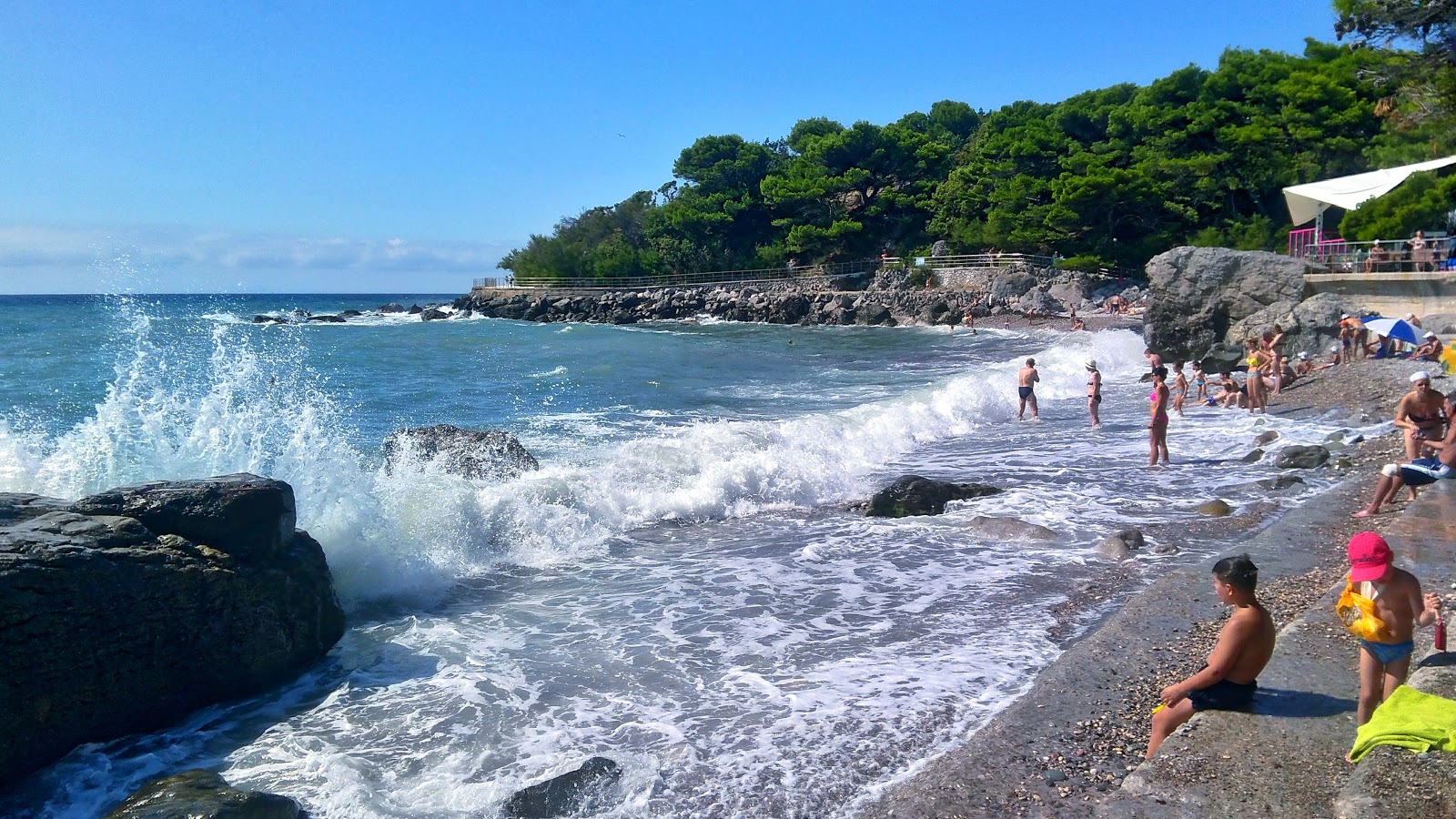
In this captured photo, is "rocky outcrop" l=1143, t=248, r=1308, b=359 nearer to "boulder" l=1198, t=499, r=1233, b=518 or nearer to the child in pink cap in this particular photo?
"boulder" l=1198, t=499, r=1233, b=518

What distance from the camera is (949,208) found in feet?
200

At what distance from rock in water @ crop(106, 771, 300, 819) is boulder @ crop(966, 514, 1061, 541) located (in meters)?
7.05

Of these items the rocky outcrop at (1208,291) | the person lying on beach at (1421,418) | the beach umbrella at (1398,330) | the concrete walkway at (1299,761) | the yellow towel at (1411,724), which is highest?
the rocky outcrop at (1208,291)

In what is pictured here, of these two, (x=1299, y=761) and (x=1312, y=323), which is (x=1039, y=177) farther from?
(x=1299, y=761)

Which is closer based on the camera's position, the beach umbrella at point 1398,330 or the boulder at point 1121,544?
the boulder at point 1121,544

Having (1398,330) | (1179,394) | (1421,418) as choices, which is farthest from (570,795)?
(1398,330)

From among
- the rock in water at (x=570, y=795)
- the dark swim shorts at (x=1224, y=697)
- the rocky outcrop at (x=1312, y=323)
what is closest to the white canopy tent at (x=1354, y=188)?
the rocky outcrop at (x=1312, y=323)

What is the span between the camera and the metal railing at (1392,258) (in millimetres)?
21750

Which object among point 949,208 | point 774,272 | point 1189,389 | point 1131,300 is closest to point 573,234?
point 774,272

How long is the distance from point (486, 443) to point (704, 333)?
37.0m

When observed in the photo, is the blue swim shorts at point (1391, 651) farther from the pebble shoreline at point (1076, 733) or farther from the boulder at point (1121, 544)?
the boulder at point (1121, 544)

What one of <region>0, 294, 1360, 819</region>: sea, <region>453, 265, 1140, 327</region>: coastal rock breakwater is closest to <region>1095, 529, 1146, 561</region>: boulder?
<region>0, 294, 1360, 819</region>: sea

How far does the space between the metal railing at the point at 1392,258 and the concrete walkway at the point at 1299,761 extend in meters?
20.7

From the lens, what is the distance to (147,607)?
19.7ft
